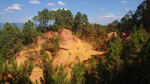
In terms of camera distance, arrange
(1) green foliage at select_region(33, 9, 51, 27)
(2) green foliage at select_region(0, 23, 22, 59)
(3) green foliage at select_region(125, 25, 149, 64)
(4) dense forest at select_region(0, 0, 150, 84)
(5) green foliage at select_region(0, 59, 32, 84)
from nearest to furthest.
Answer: (4) dense forest at select_region(0, 0, 150, 84) < (3) green foliage at select_region(125, 25, 149, 64) < (5) green foliage at select_region(0, 59, 32, 84) < (2) green foliage at select_region(0, 23, 22, 59) < (1) green foliage at select_region(33, 9, 51, 27)

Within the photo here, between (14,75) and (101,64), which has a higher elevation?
(101,64)

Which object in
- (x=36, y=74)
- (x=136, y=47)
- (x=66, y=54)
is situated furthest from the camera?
(x=66, y=54)

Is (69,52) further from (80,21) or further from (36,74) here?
(80,21)

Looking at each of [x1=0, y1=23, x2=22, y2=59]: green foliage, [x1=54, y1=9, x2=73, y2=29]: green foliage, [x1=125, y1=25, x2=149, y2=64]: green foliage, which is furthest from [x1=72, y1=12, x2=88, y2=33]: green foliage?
[x1=125, y1=25, x2=149, y2=64]: green foliage

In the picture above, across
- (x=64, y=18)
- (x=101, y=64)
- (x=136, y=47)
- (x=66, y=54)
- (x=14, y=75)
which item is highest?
(x=64, y=18)

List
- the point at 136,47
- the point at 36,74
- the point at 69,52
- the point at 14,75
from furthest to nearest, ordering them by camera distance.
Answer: the point at 69,52, the point at 36,74, the point at 14,75, the point at 136,47

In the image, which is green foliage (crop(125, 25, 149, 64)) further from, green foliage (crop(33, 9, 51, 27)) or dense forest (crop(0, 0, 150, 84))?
green foliage (crop(33, 9, 51, 27))

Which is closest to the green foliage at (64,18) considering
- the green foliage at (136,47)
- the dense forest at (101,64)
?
the dense forest at (101,64)

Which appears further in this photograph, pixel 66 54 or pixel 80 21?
pixel 80 21

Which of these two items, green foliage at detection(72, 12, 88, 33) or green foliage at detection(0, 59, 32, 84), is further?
green foliage at detection(72, 12, 88, 33)

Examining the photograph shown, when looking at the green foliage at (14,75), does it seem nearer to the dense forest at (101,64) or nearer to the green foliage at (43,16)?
the dense forest at (101,64)

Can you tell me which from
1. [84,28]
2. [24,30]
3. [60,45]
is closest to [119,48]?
[60,45]

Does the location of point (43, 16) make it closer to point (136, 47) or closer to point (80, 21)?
point (80, 21)

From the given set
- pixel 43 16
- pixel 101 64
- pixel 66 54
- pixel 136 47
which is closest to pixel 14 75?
pixel 101 64
